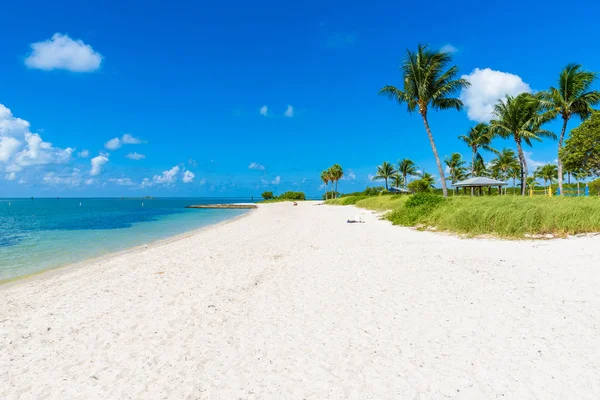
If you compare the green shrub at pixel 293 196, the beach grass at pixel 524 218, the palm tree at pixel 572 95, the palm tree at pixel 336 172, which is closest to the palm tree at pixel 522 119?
the palm tree at pixel 572 95

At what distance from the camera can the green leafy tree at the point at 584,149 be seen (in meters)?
24.6

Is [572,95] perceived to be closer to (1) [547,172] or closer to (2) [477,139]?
(2) [477,139]

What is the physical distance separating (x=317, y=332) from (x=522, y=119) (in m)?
34.1

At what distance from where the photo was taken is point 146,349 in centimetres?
372

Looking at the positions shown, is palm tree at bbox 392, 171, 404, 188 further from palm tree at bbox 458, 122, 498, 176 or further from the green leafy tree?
the green leafy tree

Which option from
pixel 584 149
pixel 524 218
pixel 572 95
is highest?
pixel 572 95

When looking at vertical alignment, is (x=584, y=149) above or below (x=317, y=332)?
above

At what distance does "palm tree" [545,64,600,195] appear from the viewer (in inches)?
999

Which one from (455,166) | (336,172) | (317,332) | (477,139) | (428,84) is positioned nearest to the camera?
(317,332)

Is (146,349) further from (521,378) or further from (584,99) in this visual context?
(584,99)

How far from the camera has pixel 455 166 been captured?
56.5 meters

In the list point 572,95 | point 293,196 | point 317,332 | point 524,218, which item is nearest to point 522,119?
point 572,95

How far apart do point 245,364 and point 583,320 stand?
14.2 ft

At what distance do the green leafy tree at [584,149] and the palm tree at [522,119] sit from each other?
2.47 m
